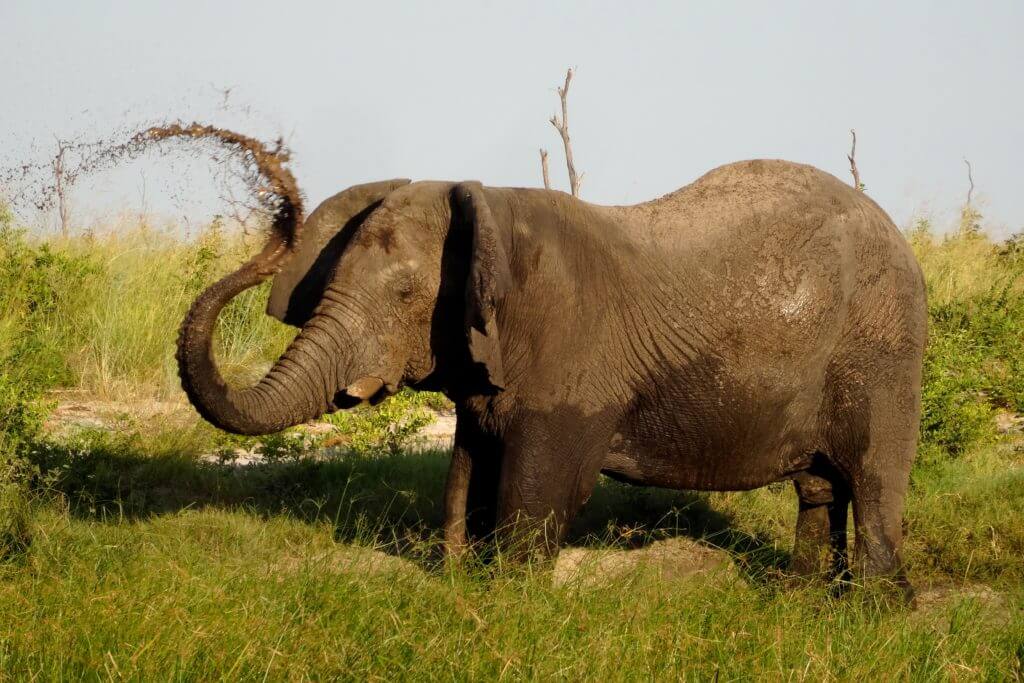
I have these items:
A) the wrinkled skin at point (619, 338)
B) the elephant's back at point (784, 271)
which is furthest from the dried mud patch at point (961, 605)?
the elephant's back at point (784, 271)

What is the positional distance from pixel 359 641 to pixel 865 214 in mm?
3311

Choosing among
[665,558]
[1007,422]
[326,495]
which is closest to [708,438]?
[665,558]

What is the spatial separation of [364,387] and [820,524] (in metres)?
2.67

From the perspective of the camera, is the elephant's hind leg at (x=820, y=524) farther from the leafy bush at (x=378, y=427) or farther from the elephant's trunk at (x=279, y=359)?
the leafy bush at (x=378, y=427)

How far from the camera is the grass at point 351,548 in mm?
4070

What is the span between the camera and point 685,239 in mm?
5875

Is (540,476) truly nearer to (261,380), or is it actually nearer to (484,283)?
(484,283)

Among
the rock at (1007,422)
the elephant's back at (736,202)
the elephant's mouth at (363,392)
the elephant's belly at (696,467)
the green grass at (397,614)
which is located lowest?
the rock at (1007,422)

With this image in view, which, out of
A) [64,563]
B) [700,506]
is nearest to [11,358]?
[64,563]

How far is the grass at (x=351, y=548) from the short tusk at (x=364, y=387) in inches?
26.7

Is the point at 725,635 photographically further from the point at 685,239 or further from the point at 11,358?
the point at 11,358

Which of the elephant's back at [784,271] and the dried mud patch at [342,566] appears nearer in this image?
the dried mud patch at [342,566]

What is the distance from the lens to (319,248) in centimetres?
588

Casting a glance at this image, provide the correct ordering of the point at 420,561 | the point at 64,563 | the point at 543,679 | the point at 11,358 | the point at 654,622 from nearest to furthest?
the point at 543,679
the point at 654,622
the point at 64,563
the point at 420,561
the point at 11,358
